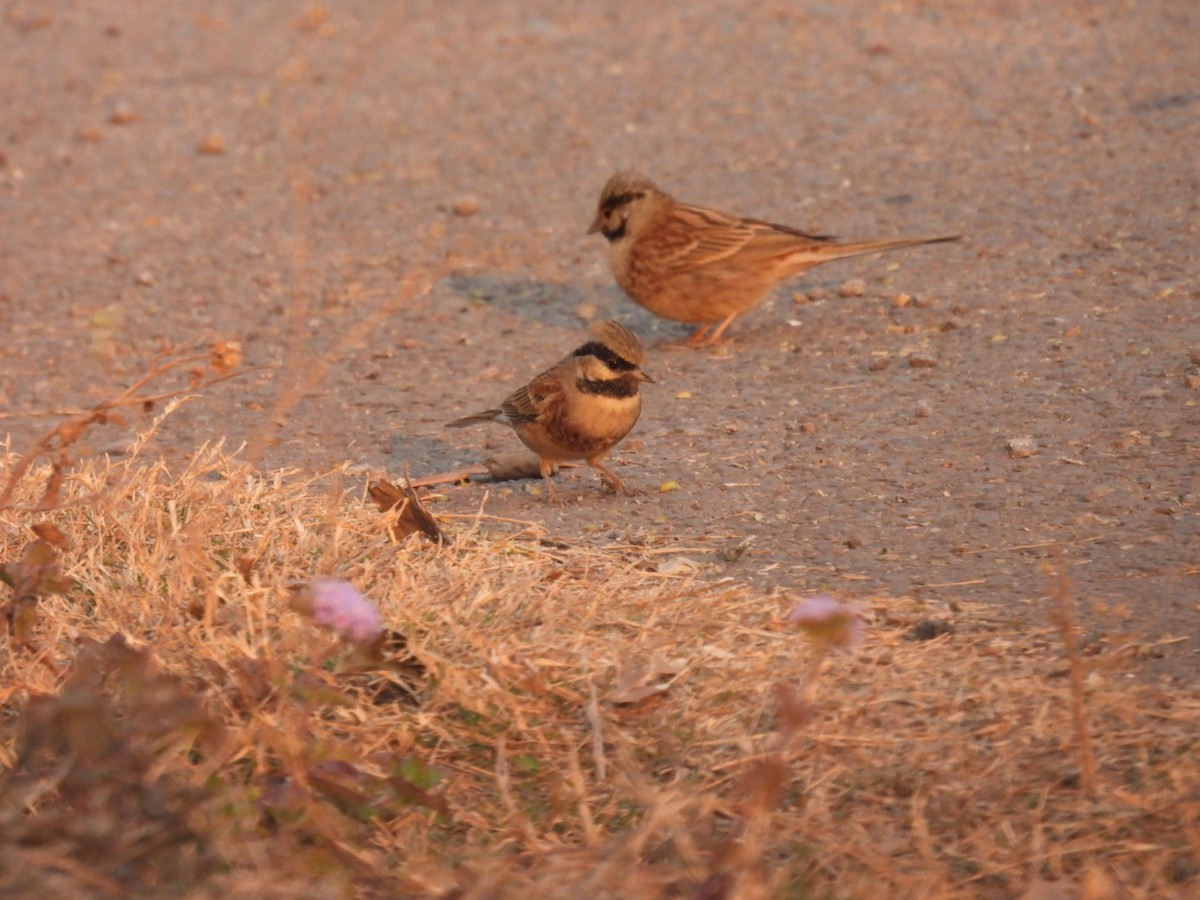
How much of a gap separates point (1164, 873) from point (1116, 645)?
0.82 metres

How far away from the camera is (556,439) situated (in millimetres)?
5473

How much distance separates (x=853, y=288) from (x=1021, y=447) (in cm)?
216

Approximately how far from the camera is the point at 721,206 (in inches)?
332

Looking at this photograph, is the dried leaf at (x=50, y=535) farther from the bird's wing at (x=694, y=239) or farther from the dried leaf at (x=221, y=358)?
the bird's wing at (x=694, y=239)

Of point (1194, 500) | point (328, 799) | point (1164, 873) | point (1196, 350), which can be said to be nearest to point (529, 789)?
point (328, 799)

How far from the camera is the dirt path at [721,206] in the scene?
5.14 m

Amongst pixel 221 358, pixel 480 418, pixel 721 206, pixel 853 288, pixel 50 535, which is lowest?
pixel 853 288

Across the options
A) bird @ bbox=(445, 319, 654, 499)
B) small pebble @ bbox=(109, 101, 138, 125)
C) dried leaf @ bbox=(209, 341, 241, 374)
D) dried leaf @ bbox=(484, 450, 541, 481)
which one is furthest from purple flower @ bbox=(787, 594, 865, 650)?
small pebble @ bbox=(109, 101, 138, 125)

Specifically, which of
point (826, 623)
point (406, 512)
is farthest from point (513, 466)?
point (826, 623)

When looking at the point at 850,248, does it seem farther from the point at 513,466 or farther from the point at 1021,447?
the point at 513,466

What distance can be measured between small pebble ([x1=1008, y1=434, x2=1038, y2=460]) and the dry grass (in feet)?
4.38

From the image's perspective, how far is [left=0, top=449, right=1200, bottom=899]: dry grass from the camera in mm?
2988

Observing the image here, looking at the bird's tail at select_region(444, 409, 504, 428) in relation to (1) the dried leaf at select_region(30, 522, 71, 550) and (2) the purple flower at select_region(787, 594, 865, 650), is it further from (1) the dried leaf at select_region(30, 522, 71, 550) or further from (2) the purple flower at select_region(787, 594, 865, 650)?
(2) the purple flower at select_region(787, 594, 865, 650)

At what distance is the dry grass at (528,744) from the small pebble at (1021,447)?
1335 millimetres
